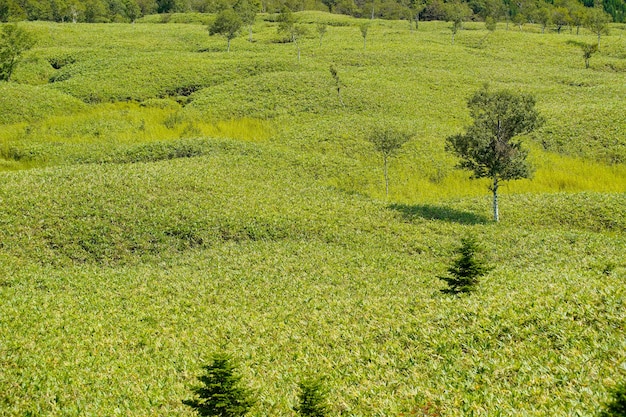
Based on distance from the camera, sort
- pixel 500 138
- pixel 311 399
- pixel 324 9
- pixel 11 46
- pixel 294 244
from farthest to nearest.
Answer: pixel 324 9
pixel 11 46
pixel 500 138
pixel 294 244
pixel 311 399

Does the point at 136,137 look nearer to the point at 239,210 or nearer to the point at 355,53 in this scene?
the point at 239,210

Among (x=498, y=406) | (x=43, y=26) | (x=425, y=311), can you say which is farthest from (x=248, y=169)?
(x=43, y=26)

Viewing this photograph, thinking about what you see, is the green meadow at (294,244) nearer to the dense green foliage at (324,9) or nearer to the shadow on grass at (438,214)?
the shadow on grass at (438,214)

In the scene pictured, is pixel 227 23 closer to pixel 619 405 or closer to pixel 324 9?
pixel 619 405

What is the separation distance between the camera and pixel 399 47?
98000mm

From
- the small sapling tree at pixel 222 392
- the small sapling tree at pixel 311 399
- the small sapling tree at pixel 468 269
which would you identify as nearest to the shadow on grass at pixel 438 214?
the small sapling tree at pixel 468 269

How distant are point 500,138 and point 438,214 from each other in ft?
23.1

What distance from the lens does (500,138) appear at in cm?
3544

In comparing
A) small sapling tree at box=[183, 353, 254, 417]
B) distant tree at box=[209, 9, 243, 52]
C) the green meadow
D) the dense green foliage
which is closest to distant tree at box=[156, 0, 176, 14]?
the dense green foliage

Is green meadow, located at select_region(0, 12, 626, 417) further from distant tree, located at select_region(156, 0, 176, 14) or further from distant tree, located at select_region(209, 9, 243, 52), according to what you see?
distant tree, located at select_region(156, 0, 176, 14)

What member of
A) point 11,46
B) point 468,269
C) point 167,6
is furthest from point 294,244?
point 167,6

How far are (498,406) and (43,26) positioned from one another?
131 metres

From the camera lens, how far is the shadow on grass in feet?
115

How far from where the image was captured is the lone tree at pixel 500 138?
114 feet
